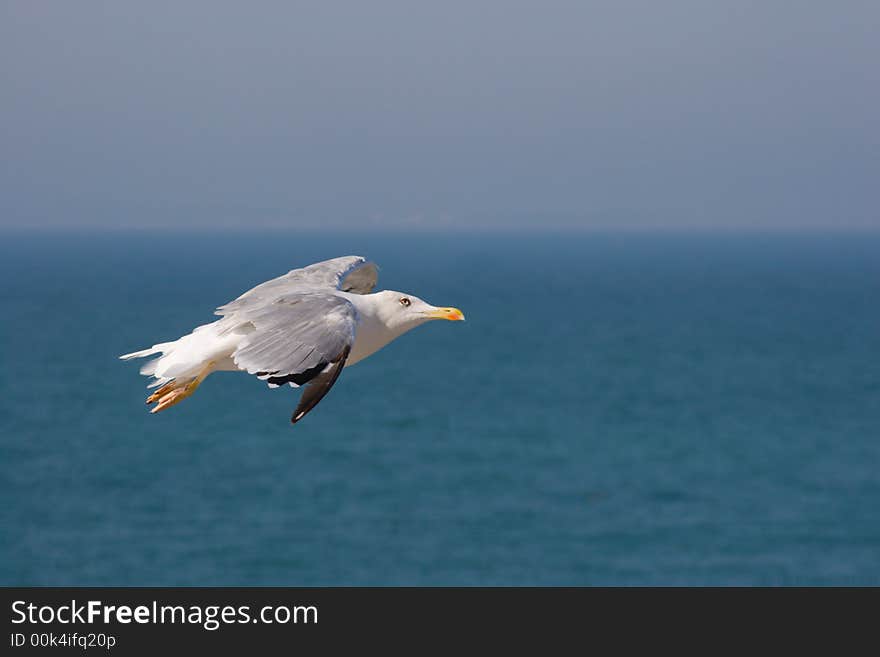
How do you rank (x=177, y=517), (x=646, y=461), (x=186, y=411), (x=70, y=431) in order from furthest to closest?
(x=186, y=411), (x=70, y=431), (x=646, y=461), (x=177, y=517)

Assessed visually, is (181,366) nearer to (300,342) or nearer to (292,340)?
(292,340)

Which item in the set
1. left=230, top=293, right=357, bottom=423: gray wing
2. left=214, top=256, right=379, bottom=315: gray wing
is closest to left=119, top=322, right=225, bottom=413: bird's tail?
left=230, top=293, right=357, bottom=423: gray wing

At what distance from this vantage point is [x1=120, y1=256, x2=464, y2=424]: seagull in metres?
9.21

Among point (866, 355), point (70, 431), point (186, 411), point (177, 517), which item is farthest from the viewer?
point (866, 355)

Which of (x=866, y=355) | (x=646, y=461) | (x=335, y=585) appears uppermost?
(x=866, y=355)

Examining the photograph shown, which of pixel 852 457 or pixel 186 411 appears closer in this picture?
pixel 852 457

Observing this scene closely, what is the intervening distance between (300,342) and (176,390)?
77.8 inches

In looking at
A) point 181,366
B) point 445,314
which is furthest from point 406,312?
point 181,366

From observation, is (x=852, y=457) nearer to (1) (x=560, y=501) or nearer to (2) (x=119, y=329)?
(1) (x=560, y=501)

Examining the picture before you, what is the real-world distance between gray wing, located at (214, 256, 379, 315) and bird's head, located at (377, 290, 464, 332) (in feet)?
3.88

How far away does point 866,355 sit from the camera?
172 metres

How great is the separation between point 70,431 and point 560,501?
5199cm

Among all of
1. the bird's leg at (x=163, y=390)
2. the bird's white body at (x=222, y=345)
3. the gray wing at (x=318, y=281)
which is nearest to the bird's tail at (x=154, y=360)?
the bird's white body at (x=222, y=345)

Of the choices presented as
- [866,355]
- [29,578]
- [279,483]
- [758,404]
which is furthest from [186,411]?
[866,355]
